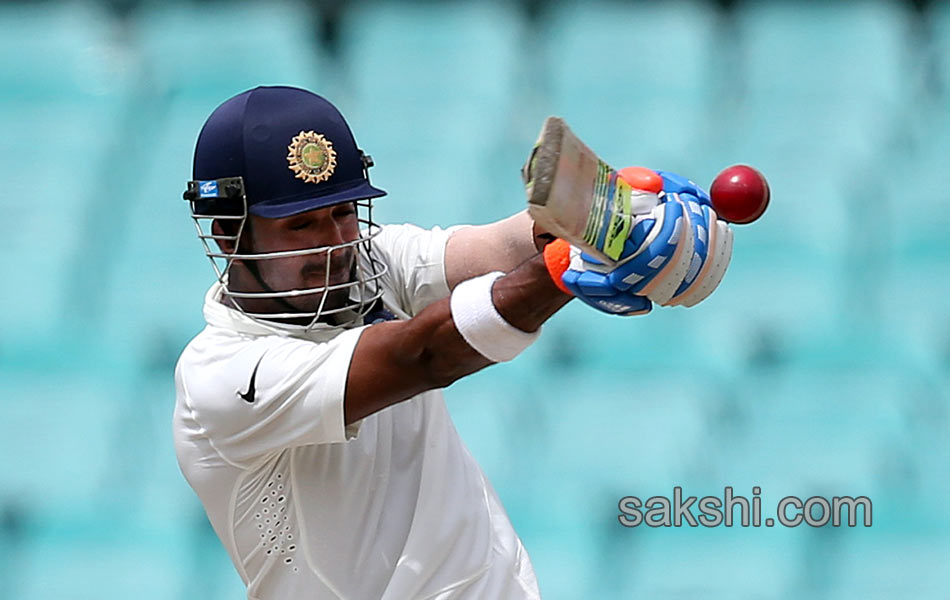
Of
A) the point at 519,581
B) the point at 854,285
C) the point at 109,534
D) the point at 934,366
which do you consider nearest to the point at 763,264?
the point at 854,285

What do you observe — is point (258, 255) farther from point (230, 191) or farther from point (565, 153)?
point (565, 153)

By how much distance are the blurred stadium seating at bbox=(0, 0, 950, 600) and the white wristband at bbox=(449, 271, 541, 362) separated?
1.95 meters

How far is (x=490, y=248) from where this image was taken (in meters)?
1.93

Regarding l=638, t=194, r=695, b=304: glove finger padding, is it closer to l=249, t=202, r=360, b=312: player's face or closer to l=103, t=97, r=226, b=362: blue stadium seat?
l=249, t=202, r=360, b=312: player's face

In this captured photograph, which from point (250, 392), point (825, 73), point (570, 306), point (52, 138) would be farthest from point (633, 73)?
point (250, 392)

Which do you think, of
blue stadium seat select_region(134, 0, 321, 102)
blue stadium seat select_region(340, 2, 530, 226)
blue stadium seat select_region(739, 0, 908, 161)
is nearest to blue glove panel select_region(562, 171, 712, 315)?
blue stadium seat select_region(340, 2, 530, 226)

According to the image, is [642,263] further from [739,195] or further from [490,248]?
[490,248]

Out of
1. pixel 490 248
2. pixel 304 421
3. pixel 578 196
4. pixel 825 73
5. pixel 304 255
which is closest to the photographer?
pixel 578 196

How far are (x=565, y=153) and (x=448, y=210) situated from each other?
2644 mm

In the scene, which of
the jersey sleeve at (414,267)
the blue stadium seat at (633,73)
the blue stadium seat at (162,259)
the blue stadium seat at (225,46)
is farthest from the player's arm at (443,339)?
the blue stadium seat at (225,46)

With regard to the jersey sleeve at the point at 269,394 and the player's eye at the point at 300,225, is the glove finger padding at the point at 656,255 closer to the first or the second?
the jersey sleeve at the point at 269,394

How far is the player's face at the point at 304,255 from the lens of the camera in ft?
5.65

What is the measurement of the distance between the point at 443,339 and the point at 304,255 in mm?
325

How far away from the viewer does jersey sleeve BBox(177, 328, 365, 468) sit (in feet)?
5.08
